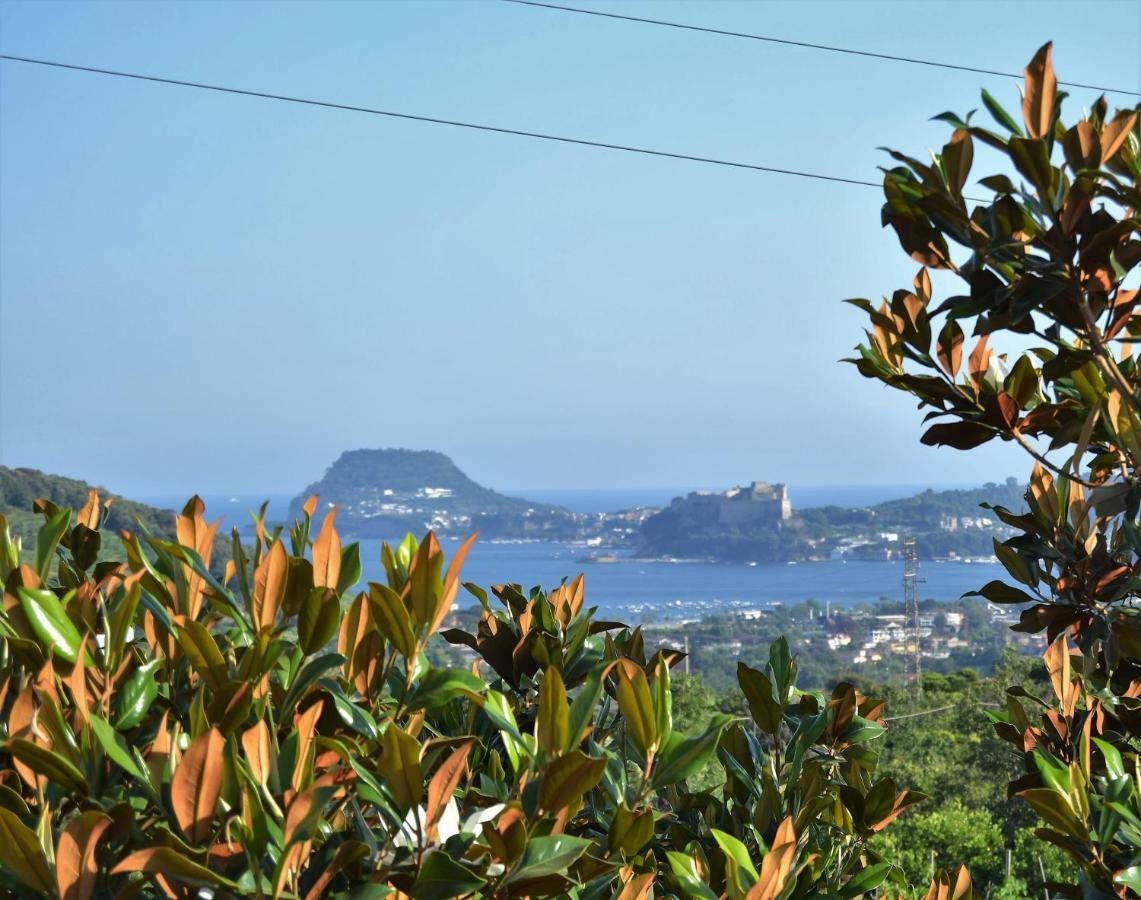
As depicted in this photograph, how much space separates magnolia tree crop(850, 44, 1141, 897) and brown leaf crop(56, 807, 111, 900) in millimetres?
989

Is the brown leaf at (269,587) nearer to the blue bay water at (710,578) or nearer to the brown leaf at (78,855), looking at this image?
the brown leaf at (78,855)

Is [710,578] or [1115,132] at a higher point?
[1115,132]

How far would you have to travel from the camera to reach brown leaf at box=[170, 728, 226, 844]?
722 millimetres

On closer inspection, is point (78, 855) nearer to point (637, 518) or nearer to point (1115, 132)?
point (1115, 132)

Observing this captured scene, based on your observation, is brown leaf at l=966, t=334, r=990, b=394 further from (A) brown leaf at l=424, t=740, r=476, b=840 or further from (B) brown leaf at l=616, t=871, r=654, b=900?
(A) brown leaf at l=424, t=740, r=476, b=840

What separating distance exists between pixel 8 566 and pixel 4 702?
0.64 feet

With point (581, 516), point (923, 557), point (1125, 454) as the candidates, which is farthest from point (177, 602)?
point (581, 516)

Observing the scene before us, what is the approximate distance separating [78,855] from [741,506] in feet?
248

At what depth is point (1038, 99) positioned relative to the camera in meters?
1.33

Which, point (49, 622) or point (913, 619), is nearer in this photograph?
point (49, 622)

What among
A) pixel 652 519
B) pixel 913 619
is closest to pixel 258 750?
pixel 913 619

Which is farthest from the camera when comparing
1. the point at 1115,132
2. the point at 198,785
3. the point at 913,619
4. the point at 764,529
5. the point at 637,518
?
the point at 637,518

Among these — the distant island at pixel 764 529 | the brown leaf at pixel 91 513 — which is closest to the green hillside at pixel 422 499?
the distant island at pixel 764 529

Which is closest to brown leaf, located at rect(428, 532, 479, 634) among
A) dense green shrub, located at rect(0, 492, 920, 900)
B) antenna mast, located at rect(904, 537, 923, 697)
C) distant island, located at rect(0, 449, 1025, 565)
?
dense green shrub, located at rect(0, 492, 920, 900)
